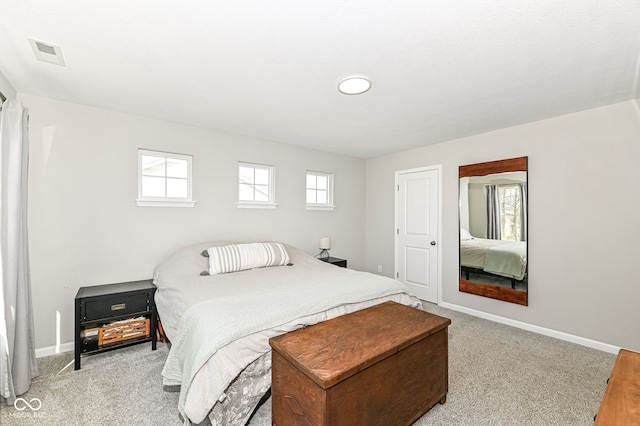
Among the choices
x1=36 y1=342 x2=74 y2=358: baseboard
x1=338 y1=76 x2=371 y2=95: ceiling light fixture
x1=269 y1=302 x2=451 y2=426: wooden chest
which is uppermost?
x1=338 y1=76 x2=371 y2=95: ceiling light fixture

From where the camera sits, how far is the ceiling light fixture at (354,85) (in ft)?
7.31

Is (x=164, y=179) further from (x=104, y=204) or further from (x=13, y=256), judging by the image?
(x=13, y=256)

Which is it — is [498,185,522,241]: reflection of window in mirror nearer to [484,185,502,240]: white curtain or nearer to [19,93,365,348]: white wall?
[484,185,502,240]: white curtain

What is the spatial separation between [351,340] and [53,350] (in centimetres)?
292

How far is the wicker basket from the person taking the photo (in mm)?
2543

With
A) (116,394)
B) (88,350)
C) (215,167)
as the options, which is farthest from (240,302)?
(215,167)

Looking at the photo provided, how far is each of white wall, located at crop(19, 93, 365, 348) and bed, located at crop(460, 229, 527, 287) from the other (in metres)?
2.77

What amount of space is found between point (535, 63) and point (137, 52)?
2.74m

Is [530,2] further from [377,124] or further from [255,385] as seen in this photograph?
[255,385]

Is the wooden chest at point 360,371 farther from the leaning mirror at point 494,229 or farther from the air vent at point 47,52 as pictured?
the air vent at point 47,52

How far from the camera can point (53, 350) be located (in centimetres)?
266

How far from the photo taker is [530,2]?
1.44 metres

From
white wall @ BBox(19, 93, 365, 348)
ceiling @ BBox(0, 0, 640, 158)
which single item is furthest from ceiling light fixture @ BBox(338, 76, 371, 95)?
white wall @ BBox(19, 93, 365, 348)

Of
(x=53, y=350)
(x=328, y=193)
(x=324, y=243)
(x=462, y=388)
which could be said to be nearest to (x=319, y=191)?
(x=328, y=193)
